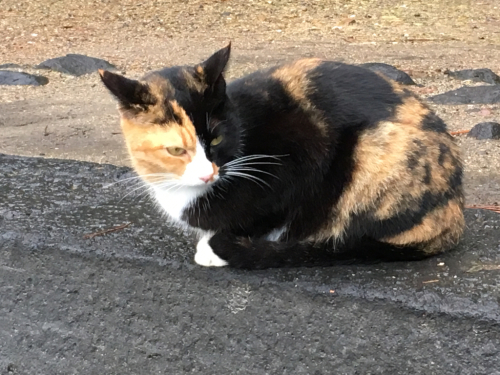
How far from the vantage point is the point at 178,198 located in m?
2.21

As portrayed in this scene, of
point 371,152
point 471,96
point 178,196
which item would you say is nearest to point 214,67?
point 178,196

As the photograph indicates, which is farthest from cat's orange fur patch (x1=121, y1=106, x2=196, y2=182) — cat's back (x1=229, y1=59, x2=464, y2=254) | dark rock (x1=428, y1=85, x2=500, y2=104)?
dark rock (x1=428, y1=85, x2=500, y2=104)

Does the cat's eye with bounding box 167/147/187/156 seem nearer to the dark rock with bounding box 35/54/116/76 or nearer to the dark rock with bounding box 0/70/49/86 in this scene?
the dark rock with bounding box 0/70/49/86

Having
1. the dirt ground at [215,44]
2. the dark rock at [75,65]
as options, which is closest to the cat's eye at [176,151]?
the dirt ground at [215,44]

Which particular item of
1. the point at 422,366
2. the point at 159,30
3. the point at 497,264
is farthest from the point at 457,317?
the point at 159,30

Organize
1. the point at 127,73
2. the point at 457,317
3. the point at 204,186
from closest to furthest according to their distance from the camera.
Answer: the point at 457,317, the point at 204,186, the point at 127,73

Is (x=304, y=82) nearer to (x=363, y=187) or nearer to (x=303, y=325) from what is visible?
(x=363, y=187)

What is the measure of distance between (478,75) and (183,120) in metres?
4.34

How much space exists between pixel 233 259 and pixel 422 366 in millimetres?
787

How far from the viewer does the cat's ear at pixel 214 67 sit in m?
1.98

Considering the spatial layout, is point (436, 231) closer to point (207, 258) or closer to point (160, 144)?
point (207, 258)

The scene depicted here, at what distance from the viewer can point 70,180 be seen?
2896 millimetres

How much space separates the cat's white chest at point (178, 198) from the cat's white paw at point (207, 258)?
14 centimetres

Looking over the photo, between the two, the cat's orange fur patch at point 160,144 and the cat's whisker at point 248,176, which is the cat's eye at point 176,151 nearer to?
the cat's orange fur patch at point 160,144
